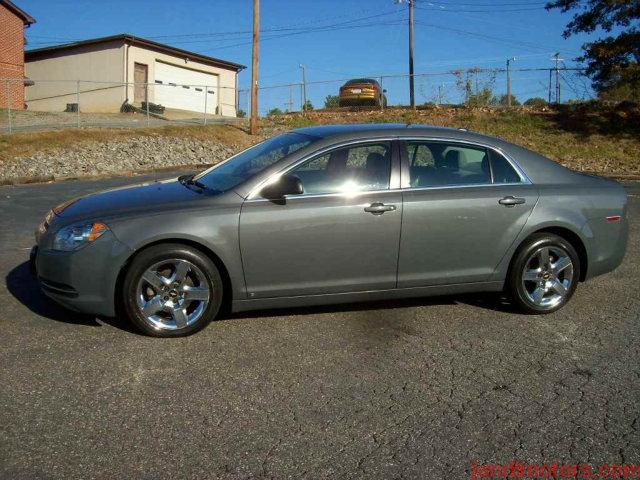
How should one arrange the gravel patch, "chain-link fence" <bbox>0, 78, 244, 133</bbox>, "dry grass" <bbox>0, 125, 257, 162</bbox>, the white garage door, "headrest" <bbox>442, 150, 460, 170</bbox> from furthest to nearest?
the white garage door
"chain-link fence" <bbox>0, 78, 244, 133</bbox>
"dry grass" <bbox>0, 125, 257, 162</bbox>
the gravel patch
"headrest" <bbox>442, 150, 460, 170</bbox>

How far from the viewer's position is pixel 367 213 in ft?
16.4

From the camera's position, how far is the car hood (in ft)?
15.8

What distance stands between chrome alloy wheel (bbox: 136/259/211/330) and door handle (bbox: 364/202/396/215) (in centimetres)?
133

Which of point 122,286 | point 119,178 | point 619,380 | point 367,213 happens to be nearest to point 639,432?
point 619,380

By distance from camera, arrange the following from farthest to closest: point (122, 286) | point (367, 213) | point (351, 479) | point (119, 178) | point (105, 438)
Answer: point (119, 178), point (367, 213), point (122, 286), point (105, 438), point (351, 479)

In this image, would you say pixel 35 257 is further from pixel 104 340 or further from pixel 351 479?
pixel 351 479

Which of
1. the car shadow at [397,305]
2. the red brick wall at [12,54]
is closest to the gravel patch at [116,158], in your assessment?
the car shadow at [397,305]

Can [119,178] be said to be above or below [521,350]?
above

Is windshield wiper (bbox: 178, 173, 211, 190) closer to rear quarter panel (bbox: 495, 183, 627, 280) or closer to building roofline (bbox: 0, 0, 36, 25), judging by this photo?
rear quarter panel (bbox: 495, 183, 627, 280)

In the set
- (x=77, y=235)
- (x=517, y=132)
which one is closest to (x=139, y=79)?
(x=517, y=132)

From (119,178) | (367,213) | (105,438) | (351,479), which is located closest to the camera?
(351,479)

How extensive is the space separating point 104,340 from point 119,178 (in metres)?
12.4

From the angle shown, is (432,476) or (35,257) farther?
(35,257)

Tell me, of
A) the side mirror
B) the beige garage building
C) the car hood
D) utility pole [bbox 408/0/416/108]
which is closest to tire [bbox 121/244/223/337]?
the car hood
